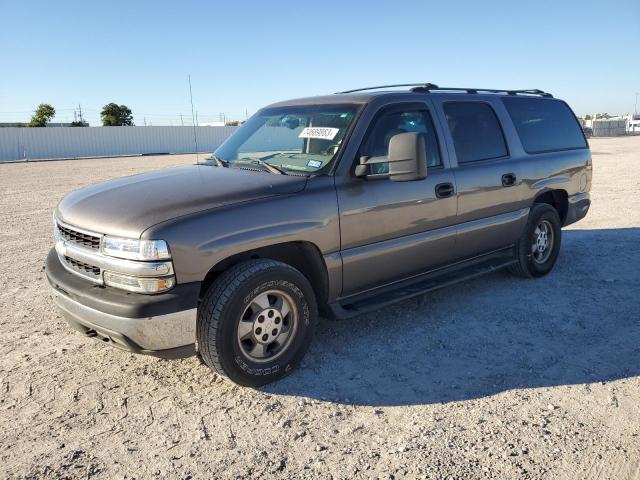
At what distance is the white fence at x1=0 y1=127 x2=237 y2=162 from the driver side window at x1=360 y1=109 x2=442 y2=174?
40.2 metres

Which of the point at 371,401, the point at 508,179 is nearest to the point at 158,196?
the point at 371,401

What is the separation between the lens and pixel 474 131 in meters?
4.96

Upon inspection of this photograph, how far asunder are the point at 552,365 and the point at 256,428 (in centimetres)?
213

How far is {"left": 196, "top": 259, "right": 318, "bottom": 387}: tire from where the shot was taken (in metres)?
3.27

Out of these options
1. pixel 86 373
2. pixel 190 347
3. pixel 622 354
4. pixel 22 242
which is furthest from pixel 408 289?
pixel 22 242

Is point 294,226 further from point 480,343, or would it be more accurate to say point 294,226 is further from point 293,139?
point 480,343

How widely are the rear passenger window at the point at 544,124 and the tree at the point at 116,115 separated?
63105mm

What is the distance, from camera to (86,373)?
3729 millimetres

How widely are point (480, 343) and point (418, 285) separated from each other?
0.67 metres

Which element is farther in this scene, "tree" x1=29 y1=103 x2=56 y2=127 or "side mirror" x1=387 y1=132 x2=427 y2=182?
"tree" x1=29 y1=103 x2=56 y2=127

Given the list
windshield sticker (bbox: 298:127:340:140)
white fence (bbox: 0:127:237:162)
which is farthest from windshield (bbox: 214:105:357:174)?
white fence (bbox: 0:127:237:162)

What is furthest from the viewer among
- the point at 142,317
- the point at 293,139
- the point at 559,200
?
the point at 559,200

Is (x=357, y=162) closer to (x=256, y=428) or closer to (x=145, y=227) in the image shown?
(x=145, y=227)

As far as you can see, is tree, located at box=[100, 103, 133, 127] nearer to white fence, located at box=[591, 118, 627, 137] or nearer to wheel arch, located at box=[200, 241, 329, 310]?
white fence, located at box=[591, 118, 627, 137]
